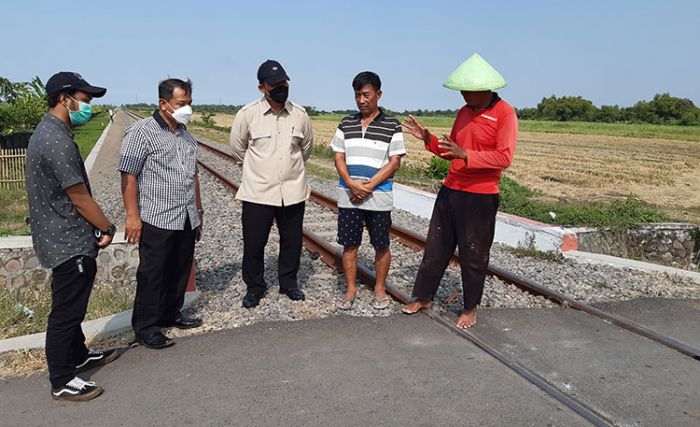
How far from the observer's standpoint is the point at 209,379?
3.96m

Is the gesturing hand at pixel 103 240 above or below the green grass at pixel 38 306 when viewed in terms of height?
above

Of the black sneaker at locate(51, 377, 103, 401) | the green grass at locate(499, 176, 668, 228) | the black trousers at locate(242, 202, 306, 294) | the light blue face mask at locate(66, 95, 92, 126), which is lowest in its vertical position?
the black sneaker at locate(51, 377, 103, 401)

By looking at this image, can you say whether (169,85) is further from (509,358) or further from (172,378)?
(509,358)

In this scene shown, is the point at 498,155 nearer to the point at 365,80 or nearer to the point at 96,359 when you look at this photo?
the point at 365,80

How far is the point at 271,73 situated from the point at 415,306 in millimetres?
2360

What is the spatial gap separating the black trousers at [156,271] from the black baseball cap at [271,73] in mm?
1359

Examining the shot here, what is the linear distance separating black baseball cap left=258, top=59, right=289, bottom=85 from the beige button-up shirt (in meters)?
0.26

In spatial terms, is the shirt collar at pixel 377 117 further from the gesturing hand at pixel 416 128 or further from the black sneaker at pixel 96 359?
the black sneaker at pixel 96 359

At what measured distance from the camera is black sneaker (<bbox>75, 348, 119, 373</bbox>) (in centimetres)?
411

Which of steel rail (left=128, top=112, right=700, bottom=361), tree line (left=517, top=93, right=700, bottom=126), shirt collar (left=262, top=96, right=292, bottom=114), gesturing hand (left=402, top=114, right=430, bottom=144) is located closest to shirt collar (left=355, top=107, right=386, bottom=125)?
gesturing hand (left=402, top=114, right=430, bottom=144)

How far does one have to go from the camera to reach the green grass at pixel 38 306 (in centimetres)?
515

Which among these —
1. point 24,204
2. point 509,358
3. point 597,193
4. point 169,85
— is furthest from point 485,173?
point 597,193

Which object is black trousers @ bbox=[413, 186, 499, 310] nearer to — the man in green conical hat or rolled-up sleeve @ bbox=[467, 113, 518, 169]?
the man in green conical hat

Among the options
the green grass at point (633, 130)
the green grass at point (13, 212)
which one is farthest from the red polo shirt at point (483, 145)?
the green grass at point (633, 130)
